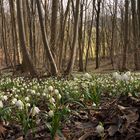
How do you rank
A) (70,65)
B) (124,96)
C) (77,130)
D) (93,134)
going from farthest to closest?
(70,65) → (124,96) → (77,130) → (93,134)

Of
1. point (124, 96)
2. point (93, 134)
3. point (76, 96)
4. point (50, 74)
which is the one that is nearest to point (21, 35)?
point (50, 74)

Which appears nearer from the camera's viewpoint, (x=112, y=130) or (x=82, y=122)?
(x=112, y=130)

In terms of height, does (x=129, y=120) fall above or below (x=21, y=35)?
below

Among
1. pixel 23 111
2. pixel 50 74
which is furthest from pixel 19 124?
pixel 50 74

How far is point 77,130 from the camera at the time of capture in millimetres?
4418

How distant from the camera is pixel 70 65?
17812 mm

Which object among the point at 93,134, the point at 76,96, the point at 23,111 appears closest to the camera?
the point at 93,134

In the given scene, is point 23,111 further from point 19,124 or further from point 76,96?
point 76,96

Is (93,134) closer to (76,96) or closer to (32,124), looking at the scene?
(32,124)

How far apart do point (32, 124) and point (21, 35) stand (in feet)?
39.4

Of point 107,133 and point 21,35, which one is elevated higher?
point 21,35

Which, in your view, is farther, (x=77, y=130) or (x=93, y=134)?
(x=77, y=130)

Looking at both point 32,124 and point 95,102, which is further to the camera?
point 95,102

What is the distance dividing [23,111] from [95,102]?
1.29 m
